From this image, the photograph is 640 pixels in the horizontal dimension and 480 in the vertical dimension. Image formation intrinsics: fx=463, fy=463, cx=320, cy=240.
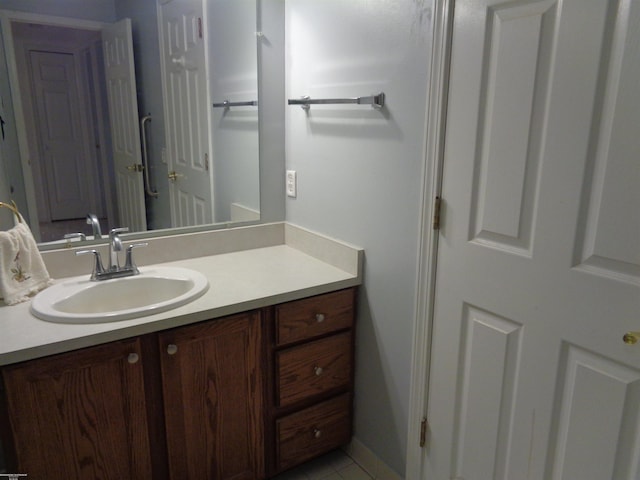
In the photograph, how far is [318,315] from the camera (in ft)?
5.70

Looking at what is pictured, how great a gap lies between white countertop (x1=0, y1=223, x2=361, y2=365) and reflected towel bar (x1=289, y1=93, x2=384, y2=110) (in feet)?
2.07

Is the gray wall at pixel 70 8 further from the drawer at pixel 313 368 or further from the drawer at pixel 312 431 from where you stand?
the drawer at pixel 312 431

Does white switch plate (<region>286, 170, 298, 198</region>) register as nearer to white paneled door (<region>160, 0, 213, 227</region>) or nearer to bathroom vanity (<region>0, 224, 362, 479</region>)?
bathroom vanity (<region>0, 224, 362, 479</region>)

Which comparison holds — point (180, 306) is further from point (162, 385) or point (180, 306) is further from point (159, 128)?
point (159, 128)

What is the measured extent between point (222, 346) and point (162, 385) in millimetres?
218

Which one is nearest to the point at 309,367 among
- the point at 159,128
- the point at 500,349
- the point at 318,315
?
the point at 318,315

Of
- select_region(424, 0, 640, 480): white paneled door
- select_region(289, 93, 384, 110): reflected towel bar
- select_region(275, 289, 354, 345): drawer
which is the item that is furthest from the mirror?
select_region(424, 0, 640, 480): white paneled door

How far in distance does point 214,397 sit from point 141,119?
1.12 m

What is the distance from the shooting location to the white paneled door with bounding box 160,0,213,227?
6.17 feet

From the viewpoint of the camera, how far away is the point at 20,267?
152cm

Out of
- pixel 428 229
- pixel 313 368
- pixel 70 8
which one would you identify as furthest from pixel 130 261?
pixel 428 229

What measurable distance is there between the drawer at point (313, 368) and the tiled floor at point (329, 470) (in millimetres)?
352

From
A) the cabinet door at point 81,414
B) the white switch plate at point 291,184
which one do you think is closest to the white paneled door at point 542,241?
the white switch plate at point 291,184

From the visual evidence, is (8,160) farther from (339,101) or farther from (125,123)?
(339,101)
